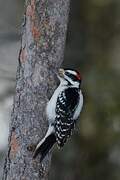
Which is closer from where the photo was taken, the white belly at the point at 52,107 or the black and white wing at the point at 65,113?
the white belly at the point at 52,107

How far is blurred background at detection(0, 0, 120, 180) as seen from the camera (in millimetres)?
9141

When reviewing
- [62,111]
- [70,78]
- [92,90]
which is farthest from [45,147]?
[92,90]

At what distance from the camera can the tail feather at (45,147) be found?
20.1ft

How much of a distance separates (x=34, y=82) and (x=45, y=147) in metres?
0.55

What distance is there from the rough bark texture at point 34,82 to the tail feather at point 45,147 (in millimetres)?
55

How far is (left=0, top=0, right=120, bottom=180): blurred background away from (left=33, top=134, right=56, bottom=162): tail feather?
269cm

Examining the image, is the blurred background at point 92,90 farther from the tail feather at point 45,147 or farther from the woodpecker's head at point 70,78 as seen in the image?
the tail feather at point 45,147

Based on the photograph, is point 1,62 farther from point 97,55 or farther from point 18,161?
point 18,161

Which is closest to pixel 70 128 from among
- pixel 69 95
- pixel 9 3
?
pixel 69 95

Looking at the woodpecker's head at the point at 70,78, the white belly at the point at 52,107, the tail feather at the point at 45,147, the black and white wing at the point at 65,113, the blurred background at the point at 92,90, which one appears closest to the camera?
the tail feather at the point at 45,147

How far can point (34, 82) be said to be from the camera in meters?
6.21

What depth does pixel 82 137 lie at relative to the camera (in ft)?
30.0

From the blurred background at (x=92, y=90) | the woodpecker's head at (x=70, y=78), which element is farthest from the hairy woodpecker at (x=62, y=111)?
the blurred background at (x=92, y=90)

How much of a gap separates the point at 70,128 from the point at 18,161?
0.65 metres
